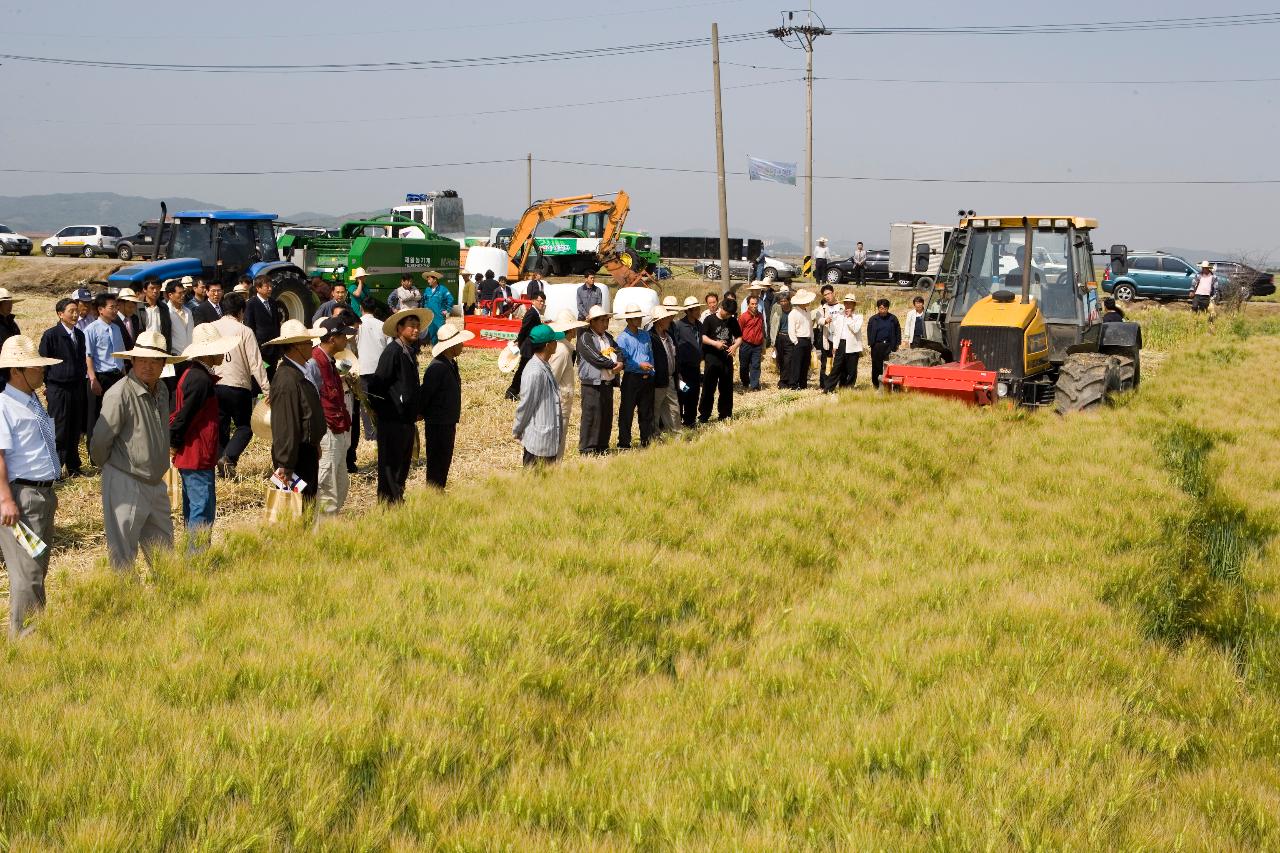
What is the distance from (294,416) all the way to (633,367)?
4830 millimetres

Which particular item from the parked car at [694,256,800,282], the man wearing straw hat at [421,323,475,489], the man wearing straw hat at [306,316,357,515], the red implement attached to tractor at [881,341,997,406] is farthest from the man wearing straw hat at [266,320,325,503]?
the parked car at [694,256,800,282]

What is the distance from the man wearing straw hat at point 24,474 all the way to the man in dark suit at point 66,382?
14.4 ft

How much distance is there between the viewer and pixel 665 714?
4570mm

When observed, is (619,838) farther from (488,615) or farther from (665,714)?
(488,615)

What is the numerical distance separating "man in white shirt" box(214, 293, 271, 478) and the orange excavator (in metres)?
18.9

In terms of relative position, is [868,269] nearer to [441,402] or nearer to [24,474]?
[441,402]

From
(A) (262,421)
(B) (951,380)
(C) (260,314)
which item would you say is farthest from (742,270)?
(A) (262,421)

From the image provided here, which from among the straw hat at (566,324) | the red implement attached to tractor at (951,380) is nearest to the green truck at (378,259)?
the straw hat at (566,324)

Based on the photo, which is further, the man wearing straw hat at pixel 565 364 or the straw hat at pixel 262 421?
the man wearing straw hat at pixel 565 364

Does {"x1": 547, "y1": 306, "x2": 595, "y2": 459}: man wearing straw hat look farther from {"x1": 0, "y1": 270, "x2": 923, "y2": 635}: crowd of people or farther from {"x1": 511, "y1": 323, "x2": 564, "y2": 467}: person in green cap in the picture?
{"x1": 511, "y1": 323, "x2": 564, "y2": 467}: person in green cap

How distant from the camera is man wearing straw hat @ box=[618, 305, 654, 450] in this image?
1156 centimetres

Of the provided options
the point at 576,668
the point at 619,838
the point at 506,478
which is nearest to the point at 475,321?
the point at 506,478

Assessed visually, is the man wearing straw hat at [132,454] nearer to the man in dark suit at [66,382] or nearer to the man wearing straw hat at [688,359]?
the man in dark suit at [66,382]

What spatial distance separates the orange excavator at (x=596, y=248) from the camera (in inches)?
1213
